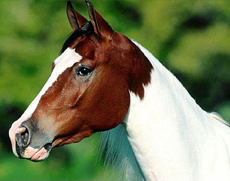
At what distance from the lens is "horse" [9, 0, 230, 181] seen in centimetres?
249

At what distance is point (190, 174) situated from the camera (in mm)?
2662

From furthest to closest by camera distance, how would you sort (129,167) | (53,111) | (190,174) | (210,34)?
1. (210,34)
2. (129,167)
3. (190,174)
4. (53,111)

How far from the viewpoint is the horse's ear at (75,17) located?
2779 millimetres

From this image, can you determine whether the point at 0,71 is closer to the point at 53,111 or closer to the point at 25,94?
the point at 25,94

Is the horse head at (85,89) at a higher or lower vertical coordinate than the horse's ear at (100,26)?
lower

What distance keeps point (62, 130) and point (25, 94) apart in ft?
12.0

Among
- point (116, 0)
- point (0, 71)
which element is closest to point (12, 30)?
point (0, 71)

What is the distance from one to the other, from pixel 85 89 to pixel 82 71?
0.07 meters

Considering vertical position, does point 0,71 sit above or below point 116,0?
below

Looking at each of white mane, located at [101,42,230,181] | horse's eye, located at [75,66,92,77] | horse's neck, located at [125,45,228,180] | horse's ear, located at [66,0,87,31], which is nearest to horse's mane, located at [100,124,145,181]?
white mane, located at [101,42,230,181]

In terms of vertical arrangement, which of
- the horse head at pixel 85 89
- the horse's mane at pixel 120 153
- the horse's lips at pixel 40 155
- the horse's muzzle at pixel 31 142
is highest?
the horse head at pixel 85 89

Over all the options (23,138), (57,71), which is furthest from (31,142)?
(57,71)

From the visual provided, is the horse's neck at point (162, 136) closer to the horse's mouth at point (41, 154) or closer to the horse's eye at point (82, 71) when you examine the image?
the horse's eye at point (82, 71)

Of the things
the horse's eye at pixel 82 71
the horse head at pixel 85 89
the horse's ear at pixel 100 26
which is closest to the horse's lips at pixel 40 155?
the horse head at pixel 85 89
